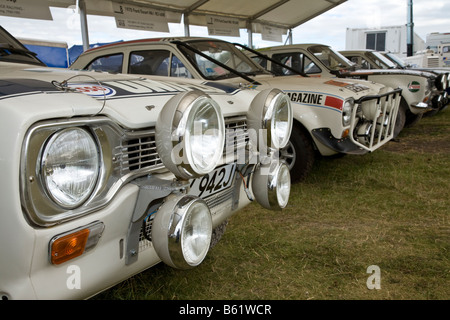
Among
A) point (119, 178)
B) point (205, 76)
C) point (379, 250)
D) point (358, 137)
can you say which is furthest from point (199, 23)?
point (119, 178)

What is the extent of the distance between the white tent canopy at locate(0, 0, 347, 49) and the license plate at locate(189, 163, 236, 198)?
506cm

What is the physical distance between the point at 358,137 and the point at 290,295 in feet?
7.63

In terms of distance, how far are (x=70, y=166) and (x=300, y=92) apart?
3045 mm

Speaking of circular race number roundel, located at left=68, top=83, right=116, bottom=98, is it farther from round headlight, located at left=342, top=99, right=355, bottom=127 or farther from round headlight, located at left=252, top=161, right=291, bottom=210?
round headlight, located at left=342, top=99, right=355, bottom=127

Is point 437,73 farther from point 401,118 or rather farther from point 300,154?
point 300,154

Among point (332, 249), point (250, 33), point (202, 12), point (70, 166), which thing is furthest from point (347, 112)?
point (250, 33)

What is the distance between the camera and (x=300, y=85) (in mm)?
4043

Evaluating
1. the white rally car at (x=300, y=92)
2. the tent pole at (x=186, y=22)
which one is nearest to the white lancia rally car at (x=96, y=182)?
the white rally car at (x=300, y=92)

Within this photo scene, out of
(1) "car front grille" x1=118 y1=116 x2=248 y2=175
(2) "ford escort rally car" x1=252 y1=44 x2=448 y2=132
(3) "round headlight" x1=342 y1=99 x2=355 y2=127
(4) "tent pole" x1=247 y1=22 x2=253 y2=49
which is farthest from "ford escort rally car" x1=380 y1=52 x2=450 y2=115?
(1) "car front grille" x1=118 y1=116 x2=248 y2=175

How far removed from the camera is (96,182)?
1337mm

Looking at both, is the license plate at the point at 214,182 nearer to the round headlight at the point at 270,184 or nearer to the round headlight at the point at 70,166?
the round headlight at the point at 270,184

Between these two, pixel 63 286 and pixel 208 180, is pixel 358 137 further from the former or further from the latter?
pixel 63 286

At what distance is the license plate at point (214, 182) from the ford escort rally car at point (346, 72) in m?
4.37

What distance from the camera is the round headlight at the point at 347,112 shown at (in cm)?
369
